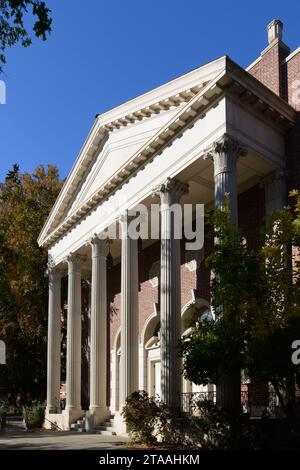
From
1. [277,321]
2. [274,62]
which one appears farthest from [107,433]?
[274,62]

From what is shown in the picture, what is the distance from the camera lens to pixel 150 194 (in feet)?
68.3

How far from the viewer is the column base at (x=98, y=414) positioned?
965 inches

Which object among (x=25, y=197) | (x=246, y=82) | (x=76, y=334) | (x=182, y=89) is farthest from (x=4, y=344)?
(x=246, y=82)

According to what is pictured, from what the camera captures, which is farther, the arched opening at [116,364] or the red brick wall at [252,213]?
the arched opening at [116,364]

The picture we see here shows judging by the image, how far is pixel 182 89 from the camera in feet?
65.2

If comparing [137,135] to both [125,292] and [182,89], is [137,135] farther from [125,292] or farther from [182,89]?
[125,292]

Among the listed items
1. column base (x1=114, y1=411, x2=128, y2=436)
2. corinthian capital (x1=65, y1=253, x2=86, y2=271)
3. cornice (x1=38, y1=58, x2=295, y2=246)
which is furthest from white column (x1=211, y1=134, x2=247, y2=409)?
corinthian capital (x1=65, y1=253, x2=86, y2=271)

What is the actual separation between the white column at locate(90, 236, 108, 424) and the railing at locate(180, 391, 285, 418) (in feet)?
21.1

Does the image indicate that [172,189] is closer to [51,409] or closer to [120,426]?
[120,426]

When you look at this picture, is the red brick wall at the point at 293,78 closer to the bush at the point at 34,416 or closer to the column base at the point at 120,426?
the column base at the point at 120,426

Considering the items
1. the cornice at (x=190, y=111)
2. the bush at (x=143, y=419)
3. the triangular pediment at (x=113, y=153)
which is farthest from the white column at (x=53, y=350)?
the bush at (x=143, y=419)

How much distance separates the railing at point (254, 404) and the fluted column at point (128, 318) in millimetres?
2637

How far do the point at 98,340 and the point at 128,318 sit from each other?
366cm

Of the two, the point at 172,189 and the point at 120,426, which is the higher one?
the point at 172,189
